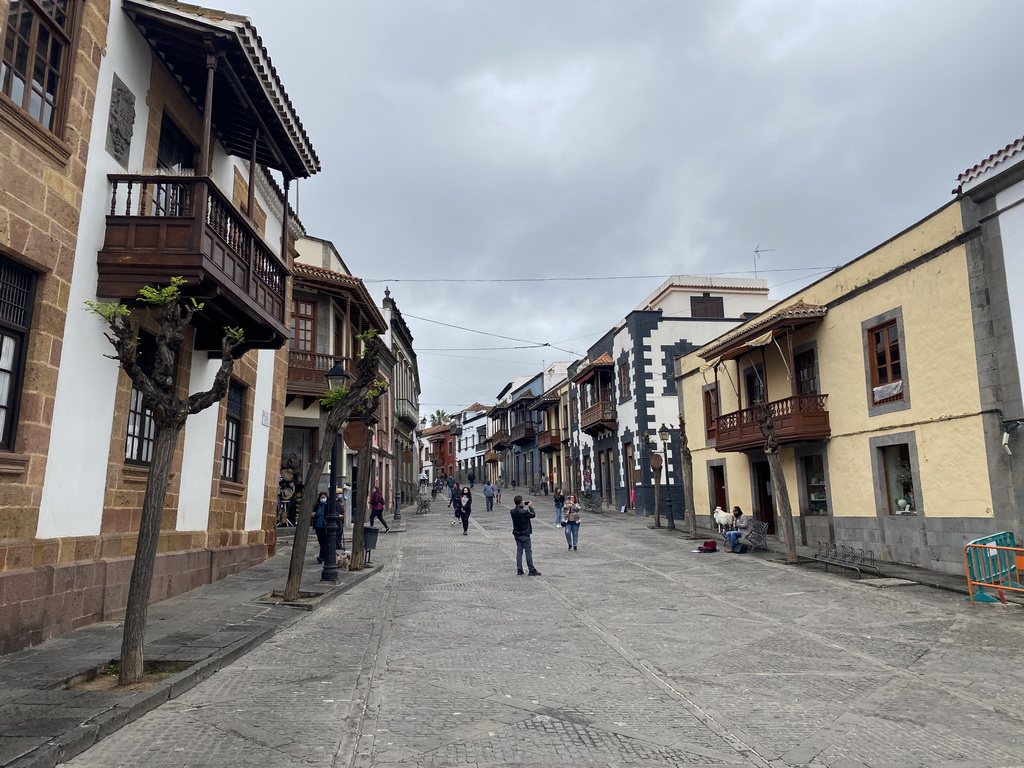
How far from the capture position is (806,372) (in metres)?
Result: 20.2

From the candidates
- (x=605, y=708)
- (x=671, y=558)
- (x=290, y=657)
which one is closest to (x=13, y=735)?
(x=290, y=657)

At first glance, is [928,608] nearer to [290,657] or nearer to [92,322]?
[290,657]

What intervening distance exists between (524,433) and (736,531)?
37.6 m

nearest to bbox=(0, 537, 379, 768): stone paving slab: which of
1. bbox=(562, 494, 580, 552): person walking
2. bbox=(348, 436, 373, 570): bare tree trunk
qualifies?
bbox=(348, 436, 373, 570): bare tree trunk

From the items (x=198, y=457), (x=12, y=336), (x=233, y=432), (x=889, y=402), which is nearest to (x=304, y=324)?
(x=233, y=432)

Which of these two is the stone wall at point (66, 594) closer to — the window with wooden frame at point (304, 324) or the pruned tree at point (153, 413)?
the pruned tree at point (153, 413)

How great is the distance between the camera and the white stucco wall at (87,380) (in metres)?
8.19

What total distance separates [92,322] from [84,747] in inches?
217

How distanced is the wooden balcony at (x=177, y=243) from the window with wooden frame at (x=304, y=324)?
40.7ft

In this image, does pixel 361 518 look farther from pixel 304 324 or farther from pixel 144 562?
pixel 304 324

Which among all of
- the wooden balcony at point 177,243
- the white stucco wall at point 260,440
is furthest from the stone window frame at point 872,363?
the white stucco wall at point 260,440

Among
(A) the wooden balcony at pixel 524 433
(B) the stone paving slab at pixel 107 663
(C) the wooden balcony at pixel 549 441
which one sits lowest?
(B) the stone paving slab at pixel 107 663

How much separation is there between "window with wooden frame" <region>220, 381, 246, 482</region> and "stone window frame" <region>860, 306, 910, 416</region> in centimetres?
1380

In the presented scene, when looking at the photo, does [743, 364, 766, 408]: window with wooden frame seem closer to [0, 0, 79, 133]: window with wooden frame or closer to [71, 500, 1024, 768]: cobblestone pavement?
[71, 500, 1024, 768]: cobblestone pavement
